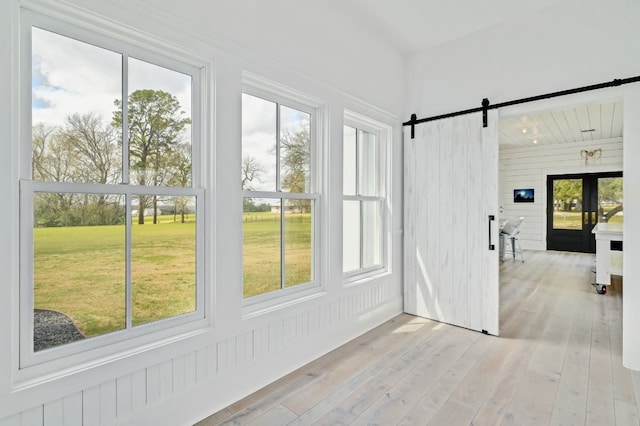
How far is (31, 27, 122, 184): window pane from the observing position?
149 cm

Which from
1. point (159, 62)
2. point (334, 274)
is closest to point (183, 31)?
point (159, 62)

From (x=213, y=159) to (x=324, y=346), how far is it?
1.83m

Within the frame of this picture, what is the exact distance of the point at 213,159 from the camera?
2010 millimetres

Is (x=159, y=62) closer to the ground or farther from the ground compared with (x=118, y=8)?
closer to the ground

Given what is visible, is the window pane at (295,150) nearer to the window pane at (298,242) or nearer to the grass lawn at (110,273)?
the window pane at (298,242)

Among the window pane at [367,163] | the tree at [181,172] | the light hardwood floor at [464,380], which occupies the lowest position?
the light hardwood floor at [464,380]

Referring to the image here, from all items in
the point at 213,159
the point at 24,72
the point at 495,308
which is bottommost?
the point at 495,308

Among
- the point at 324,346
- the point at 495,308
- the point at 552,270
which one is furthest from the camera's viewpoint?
the point at 552,270

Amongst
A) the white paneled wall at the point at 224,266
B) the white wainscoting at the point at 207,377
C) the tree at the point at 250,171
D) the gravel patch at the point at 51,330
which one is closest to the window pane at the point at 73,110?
the white paneled wall at the point at 224,266

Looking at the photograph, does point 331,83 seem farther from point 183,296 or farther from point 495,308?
point 495,308

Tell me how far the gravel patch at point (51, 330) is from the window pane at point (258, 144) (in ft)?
4.06

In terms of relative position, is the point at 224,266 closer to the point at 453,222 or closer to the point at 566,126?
the point at 453,222

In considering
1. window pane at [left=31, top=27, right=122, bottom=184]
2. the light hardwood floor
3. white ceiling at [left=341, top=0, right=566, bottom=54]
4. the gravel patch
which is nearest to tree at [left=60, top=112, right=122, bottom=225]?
window pane at [left=31, top=27, right=122, bottom=184]

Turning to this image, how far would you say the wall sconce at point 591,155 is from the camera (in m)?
7.87
